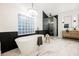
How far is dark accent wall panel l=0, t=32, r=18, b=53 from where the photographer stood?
124 inches

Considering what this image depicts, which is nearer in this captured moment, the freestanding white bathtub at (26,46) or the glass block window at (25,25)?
the freestanding white bathtub at (26,46)

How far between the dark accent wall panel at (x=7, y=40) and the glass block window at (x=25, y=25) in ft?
1.13

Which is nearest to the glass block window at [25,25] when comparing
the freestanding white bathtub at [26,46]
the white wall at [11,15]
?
the white wall at [11,15]

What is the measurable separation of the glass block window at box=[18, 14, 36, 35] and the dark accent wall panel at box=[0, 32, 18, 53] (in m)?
0.34

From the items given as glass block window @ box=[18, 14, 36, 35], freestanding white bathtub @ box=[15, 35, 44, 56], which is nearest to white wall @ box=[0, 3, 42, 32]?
glass block window @ box=[18, 14, 36, 35]

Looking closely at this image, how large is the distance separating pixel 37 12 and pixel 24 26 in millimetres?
867

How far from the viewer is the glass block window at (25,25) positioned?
147 inches

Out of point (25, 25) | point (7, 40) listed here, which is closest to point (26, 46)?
point (7, 40)

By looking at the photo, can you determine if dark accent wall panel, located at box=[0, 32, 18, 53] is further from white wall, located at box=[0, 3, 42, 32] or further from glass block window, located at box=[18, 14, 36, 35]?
glass block window, located at box=[18, 14, 36, 35]

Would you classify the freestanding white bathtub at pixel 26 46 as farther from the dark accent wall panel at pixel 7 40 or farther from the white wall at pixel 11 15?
the white wall at pixel 11 15

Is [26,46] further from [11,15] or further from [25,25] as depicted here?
[11,15]

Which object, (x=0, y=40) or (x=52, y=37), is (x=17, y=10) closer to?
(x=0, y=40)

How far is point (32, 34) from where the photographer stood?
3973 millimetres

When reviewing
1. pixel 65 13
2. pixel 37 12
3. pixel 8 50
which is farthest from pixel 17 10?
pixel 65 13
